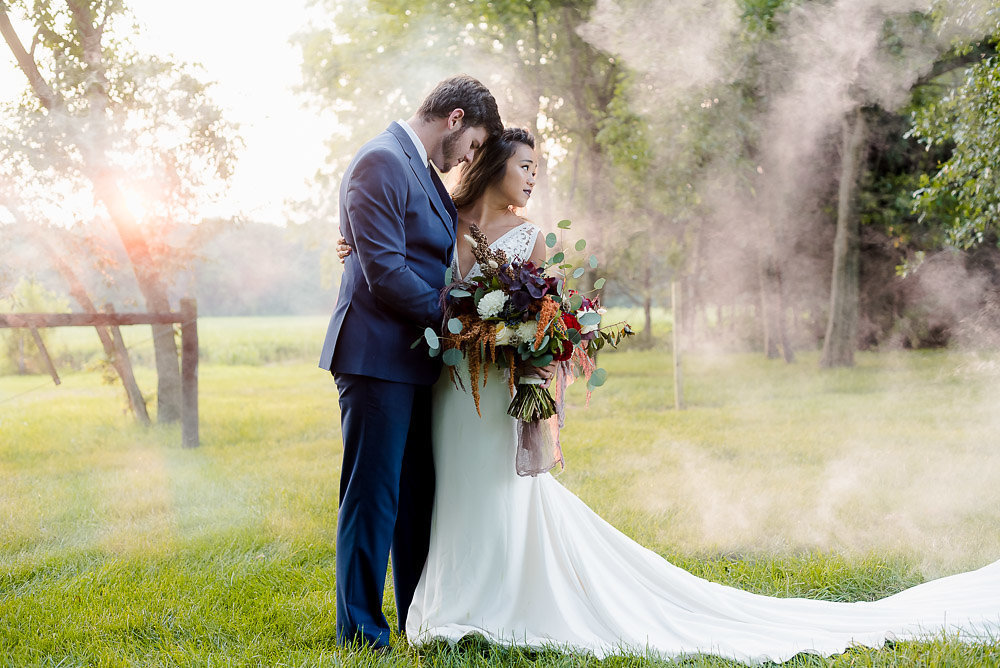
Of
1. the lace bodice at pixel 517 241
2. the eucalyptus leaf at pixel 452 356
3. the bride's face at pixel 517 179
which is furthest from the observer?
the bride's face at pixel 517 179

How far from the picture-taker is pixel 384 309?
8.45 ft

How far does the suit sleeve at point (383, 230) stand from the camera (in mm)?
2439

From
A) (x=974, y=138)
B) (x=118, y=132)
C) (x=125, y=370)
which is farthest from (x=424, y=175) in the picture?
(x=974, y=138)

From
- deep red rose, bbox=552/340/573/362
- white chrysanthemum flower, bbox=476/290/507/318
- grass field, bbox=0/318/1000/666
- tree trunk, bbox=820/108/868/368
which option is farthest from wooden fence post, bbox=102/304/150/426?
tree trunk, bbox=820/108/868/368

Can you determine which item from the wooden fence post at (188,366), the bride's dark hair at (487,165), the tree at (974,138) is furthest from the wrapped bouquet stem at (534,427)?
the tree at (974,138)

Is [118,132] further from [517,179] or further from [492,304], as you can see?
[492,304]

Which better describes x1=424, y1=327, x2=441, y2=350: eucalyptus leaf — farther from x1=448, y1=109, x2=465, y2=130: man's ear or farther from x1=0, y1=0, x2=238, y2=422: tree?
x1=0, y1=0, x2=238, y2=422: tree

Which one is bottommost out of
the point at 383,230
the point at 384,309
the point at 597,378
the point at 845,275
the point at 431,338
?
the point at 597,378

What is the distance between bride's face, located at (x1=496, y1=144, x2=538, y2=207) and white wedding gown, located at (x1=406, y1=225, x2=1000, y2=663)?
0.85 m

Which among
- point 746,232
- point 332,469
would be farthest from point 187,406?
point 746,232

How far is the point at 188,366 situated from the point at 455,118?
15.9 feet

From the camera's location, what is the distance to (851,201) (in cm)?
1278

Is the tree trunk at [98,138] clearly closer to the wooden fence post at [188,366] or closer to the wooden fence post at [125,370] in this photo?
the wooden fence post at [125,370]

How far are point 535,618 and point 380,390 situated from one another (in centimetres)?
101
